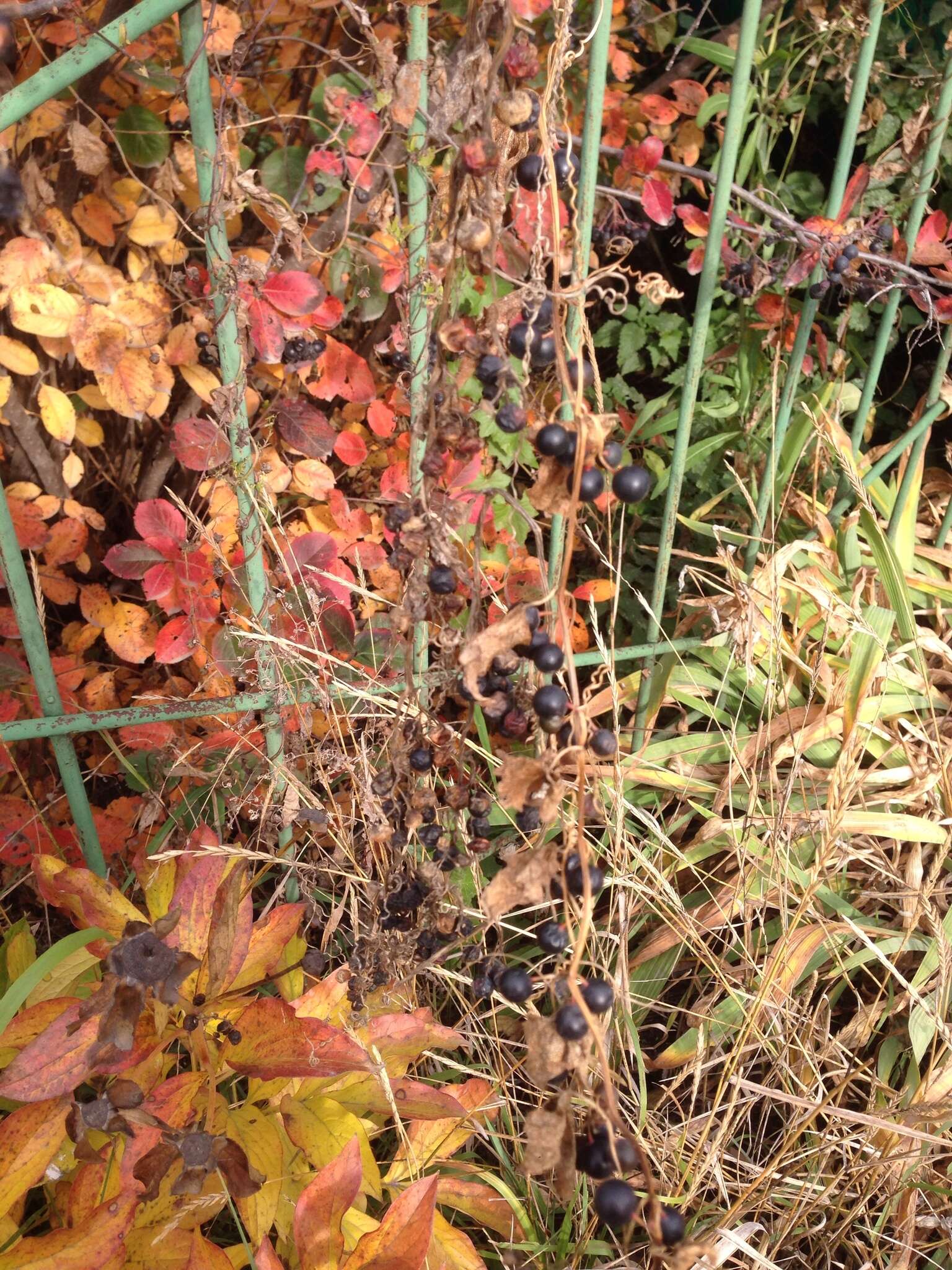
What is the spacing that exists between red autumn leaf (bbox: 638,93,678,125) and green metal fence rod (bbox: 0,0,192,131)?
145cm

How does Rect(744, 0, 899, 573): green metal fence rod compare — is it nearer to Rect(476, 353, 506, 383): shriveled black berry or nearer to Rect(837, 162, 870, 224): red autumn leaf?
Rect(837, 162, 870, 224): red autumn leaf

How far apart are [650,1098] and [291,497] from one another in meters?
1.34

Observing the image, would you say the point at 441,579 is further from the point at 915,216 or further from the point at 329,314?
the point at 915,216

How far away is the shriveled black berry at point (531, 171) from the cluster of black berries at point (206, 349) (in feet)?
3.35

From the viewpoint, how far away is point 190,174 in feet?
6.23

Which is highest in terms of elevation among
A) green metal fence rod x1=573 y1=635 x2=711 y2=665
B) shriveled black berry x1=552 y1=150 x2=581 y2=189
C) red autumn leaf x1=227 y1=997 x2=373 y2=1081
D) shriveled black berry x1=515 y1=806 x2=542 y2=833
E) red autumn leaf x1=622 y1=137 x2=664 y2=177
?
shriveled black berry x1=552 y1=150 x2=581 y2=189

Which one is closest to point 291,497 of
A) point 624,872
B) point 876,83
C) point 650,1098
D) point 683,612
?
point 683,612

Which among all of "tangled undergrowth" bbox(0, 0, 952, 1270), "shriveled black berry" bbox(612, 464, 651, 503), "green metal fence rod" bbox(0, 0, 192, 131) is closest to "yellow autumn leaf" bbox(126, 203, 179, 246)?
"tangled undergrowth" bbox(0, 0, 952, 1270)

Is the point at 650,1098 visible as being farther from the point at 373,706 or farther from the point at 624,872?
the point at 373,706

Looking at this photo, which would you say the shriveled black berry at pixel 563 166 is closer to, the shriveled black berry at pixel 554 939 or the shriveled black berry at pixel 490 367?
the shriveled black berry at pixel 490 367

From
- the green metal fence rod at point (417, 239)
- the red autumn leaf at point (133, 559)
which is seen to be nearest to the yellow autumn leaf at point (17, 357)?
the red autumn leaf at point (133, 559)

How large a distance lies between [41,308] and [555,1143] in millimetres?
1466

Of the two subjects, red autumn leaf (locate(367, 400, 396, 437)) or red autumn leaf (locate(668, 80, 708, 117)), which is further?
red autumn leaf (locate(668, 80, 708, 117))

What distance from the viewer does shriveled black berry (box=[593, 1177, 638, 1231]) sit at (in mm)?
786
